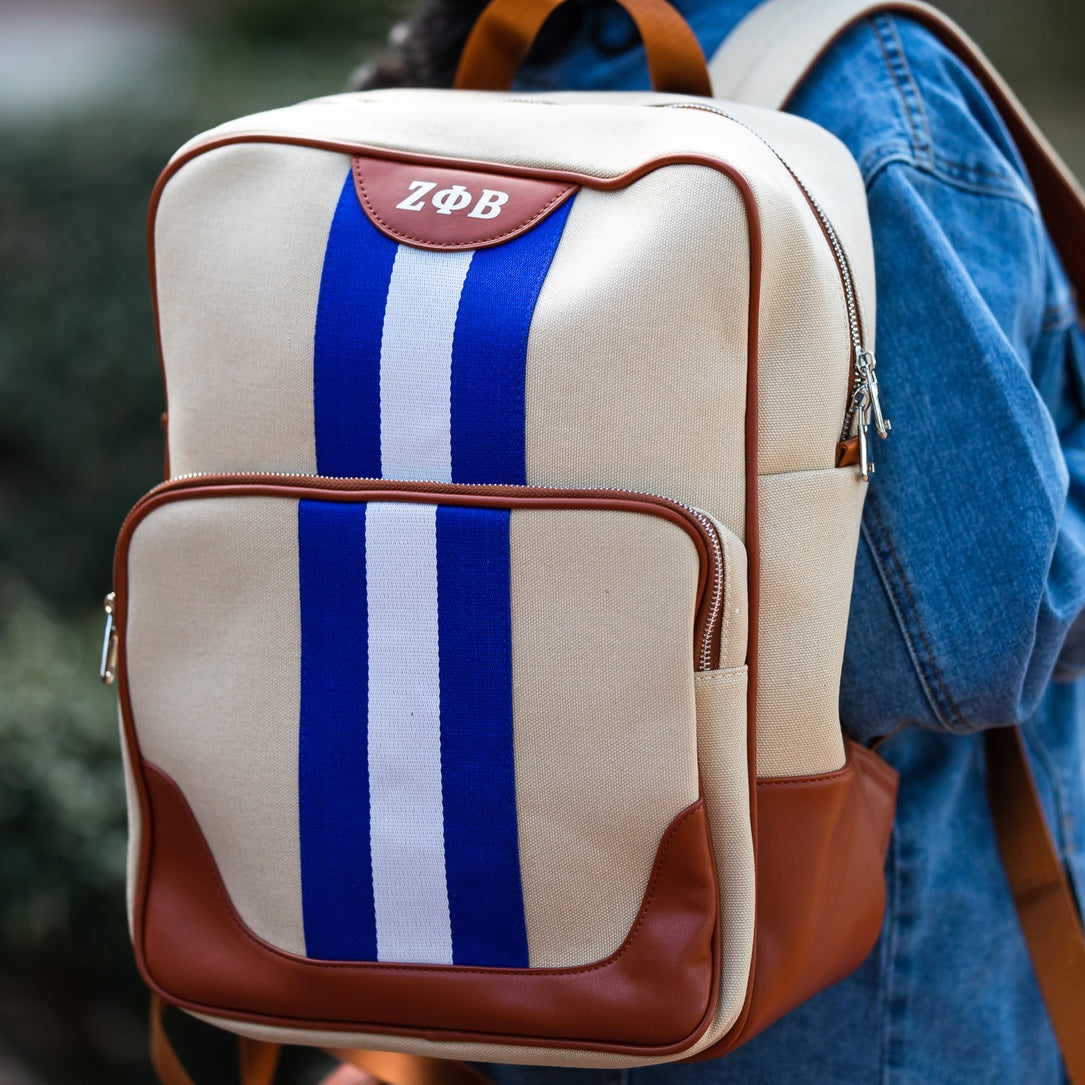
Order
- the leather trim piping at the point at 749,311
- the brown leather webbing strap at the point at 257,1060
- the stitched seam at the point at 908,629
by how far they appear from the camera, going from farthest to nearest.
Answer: the brown leather webbing strap at the point at 257,1060
the stitched seam at the point at 908,629
the leather trim piping at the point at 749,311

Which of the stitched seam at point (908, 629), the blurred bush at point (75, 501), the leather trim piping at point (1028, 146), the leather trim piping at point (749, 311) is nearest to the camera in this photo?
the leather trim piping at point (749, 311)

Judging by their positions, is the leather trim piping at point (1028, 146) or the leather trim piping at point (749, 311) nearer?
the leather trim piping at point (749, 311)

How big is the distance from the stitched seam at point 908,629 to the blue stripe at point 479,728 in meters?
0.31

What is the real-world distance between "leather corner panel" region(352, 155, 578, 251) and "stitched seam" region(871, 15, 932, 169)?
301 mm

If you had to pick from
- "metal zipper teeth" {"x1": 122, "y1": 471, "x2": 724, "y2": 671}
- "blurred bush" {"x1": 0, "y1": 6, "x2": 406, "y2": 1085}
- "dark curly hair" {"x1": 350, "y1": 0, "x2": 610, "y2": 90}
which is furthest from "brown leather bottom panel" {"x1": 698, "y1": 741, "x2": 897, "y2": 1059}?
"blurred bush" {"x1": 0, "y1": 6, "x2": 406, "y2": 1085}

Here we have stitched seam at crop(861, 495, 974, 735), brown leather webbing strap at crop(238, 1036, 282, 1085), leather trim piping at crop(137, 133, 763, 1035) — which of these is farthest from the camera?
brown leather webbing strap at crop(238, 1036, 282, 1085)

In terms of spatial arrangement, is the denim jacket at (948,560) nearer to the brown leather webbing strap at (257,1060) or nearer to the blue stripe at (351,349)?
the brown leather webbing strap at (257,1060)

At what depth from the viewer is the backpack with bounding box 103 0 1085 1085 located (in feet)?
2.88

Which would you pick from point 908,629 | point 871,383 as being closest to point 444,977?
point 908,629

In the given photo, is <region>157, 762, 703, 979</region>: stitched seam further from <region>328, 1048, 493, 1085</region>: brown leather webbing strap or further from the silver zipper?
the silver zipper

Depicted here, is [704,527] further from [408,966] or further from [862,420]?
[408,966]

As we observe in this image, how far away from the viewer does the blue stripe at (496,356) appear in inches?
35.2

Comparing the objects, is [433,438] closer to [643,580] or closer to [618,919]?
[643,580]

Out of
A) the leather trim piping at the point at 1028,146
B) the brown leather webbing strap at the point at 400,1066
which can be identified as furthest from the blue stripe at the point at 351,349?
the brown leather webbing strap at the point at 400,1066
